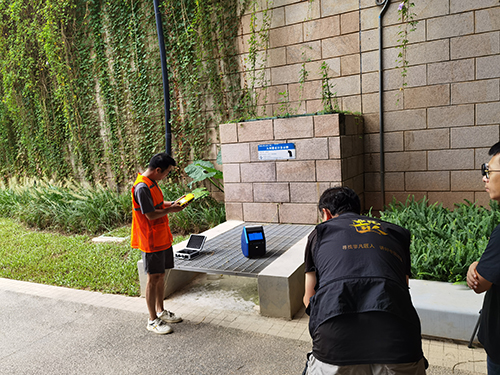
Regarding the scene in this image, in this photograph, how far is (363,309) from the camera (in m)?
1.73

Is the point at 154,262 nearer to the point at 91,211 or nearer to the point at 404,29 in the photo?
the point at 91,211

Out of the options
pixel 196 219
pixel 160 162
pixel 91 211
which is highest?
pixel 160 162

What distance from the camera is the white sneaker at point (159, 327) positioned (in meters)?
3.72

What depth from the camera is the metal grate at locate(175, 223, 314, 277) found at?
14.4ft

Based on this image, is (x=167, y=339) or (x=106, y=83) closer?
(x=167, y=339)

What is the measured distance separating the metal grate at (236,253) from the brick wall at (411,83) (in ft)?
2.41

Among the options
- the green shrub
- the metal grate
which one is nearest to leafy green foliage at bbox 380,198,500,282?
the metal grate

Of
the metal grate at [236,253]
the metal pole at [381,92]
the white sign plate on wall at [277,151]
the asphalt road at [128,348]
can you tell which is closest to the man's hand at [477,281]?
the asphalt road at [128,348]

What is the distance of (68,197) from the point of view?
887 cm

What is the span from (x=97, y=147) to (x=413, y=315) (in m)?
9.48

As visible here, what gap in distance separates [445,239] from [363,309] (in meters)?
2.96

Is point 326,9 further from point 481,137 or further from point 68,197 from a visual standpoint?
point 68,197

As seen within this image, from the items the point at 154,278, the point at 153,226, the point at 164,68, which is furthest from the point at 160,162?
the point at 164,68

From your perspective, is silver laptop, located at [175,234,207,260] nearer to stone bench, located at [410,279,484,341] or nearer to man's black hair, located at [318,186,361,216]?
stone bench, located at [410,279,484,341]
